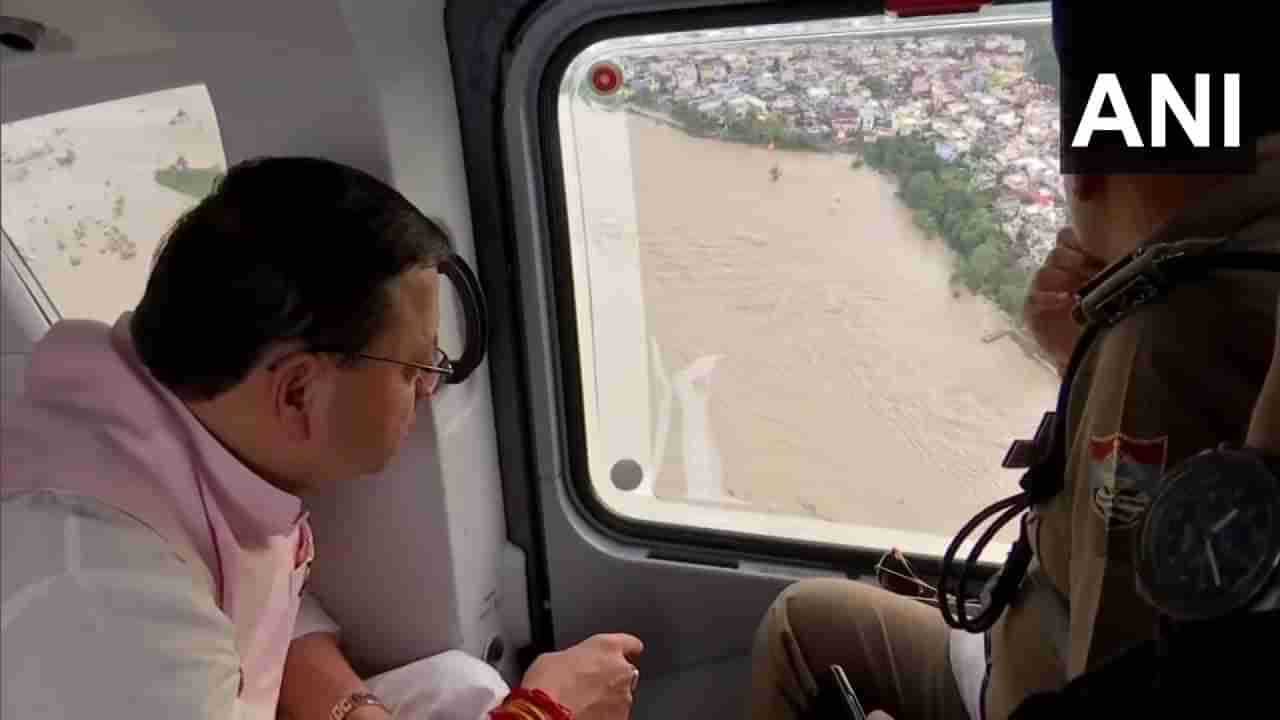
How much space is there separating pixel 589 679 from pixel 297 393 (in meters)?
0.58

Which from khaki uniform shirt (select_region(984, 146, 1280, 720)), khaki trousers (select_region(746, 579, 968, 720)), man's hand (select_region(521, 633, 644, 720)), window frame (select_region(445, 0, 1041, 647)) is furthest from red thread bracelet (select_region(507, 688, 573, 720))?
khaki uniform shirt (select_region(984, 146, 1280, 720))

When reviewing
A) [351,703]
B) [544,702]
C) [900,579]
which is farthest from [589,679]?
[900,579]

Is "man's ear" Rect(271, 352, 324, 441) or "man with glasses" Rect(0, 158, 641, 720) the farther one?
"man's ear" Rect(271, 352, 324, 441)

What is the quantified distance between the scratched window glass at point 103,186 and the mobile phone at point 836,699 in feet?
3.60

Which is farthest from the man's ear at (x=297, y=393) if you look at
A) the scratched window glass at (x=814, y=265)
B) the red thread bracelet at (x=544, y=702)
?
the scratched window glass at (x=814, y=265)

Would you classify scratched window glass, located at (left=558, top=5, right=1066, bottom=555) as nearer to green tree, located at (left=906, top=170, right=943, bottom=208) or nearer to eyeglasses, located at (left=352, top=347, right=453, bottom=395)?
green tree, located at (left=906, top=170, right=943, bottom=208)

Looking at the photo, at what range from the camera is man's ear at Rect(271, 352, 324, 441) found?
110cm

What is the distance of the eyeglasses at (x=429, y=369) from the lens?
3.83 feet

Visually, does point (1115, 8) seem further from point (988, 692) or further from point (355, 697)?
point (355, 697)

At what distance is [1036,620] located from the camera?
995 millimetres

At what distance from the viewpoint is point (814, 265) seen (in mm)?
1585

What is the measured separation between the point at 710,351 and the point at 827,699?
0.56 metres

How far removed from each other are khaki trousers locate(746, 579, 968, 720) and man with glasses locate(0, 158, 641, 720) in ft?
1.78

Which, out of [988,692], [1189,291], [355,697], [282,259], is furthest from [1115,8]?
[355,697]
